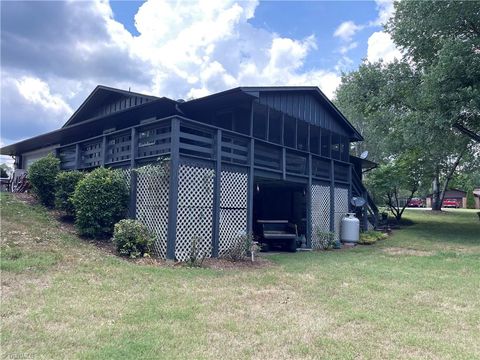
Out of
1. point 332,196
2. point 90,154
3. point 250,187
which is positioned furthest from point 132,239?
point 332,196

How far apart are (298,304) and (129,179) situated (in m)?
6.02

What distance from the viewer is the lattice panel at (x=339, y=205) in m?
14.6

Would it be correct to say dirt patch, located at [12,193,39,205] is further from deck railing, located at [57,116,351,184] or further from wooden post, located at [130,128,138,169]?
wooden post, located at [130,128,138,169]

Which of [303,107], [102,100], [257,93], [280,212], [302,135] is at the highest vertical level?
[102,100]

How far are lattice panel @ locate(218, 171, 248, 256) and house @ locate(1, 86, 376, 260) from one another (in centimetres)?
3

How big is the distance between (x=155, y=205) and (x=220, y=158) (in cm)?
198

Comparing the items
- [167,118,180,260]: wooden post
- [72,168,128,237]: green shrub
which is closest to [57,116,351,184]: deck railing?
[167,118,180,260]: wooden post

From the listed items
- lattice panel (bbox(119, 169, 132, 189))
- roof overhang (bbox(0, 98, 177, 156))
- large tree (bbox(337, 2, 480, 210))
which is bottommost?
lattice panel (bbox(119, 169, 132, 189))

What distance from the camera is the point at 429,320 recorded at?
494 centimetres

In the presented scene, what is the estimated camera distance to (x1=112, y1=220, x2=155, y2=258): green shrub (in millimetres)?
8266

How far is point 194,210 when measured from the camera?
872cm

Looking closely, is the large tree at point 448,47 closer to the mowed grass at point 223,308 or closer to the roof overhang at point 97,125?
the mowed grass at point 223,308

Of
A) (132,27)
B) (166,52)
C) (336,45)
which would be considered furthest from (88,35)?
(336,45)

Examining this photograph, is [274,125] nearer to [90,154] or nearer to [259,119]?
[259,119]
